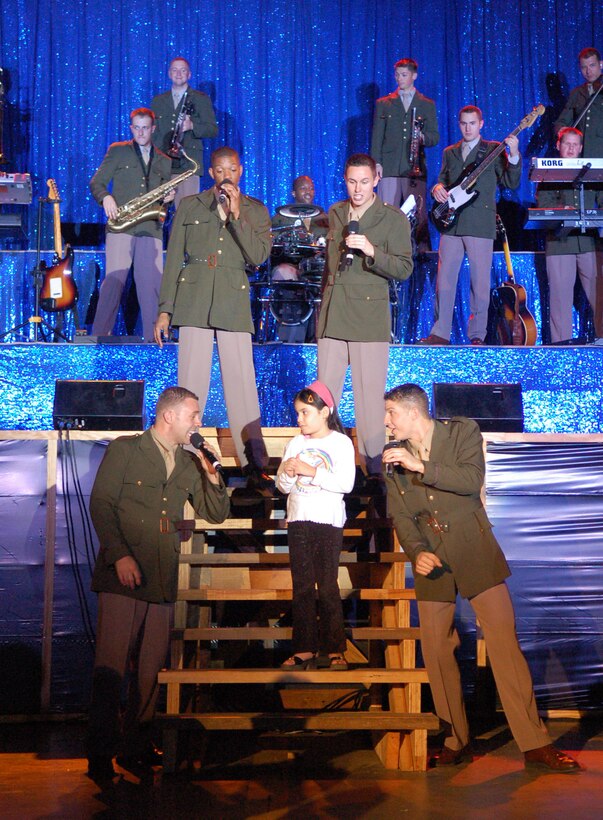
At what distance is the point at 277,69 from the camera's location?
10.0 m

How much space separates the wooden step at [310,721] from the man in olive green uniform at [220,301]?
4.97 ft

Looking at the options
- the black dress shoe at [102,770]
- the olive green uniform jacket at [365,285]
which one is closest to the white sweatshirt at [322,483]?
the olive green uniform jacket at [365,285]

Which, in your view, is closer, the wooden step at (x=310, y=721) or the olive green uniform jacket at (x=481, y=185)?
the wooden step at (x=310, y=721)

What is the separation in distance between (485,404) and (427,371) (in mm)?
888

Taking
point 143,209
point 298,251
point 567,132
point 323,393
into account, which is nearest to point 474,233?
point 567,132

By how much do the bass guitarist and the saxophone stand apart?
6.83 feet

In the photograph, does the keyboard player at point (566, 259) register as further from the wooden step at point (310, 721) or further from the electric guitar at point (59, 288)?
the wooden step at point (310, 721)

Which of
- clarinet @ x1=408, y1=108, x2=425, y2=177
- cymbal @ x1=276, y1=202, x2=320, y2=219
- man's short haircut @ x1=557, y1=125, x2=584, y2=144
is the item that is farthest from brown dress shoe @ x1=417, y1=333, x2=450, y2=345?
man's short haircut @ x1=557, y1=125, x2=584, y2=144

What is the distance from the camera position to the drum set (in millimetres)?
8031

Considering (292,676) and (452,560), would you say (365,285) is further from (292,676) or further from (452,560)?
(292,676)

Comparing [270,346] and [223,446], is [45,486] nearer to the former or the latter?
[223,446]

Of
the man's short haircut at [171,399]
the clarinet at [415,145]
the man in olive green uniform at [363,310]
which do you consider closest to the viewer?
the man's short haircut at [171,399]

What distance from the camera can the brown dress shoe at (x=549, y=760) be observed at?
453 centimetres

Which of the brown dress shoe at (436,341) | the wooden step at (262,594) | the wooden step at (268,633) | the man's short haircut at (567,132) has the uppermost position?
the man's short haircut at (567,132)
